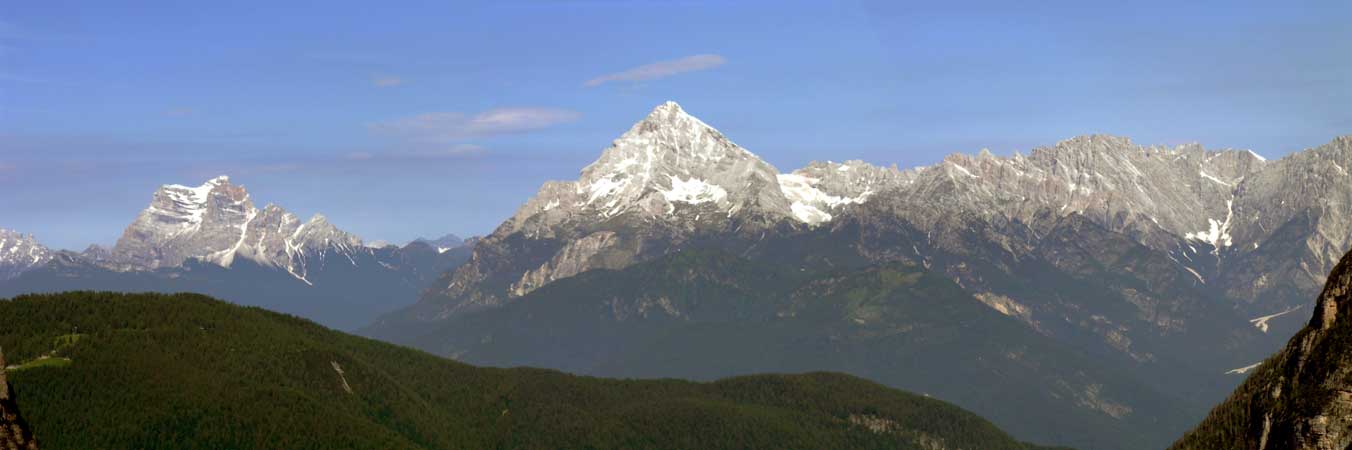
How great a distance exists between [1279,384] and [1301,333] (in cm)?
372

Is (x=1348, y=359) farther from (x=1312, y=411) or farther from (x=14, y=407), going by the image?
(x=14, y=407)

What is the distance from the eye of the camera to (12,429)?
156 feet

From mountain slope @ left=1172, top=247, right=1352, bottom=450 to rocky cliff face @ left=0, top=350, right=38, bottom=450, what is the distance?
70264 millimetres

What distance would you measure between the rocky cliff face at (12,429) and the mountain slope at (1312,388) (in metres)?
70.3

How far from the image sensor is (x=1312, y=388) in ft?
291

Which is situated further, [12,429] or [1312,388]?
[1312,388]

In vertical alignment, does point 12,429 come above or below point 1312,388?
below

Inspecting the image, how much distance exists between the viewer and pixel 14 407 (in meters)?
47.2

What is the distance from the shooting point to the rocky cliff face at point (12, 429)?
154 ft

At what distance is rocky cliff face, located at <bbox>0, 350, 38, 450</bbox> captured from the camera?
154 feet

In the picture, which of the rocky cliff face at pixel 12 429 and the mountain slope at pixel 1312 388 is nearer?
the rocky cliff face at pixel 12 429

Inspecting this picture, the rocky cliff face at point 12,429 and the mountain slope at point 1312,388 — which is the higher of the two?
the mountain slope at point 1312,388

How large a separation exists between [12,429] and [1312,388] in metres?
74.1

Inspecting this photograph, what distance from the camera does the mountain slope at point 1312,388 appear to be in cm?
8512
